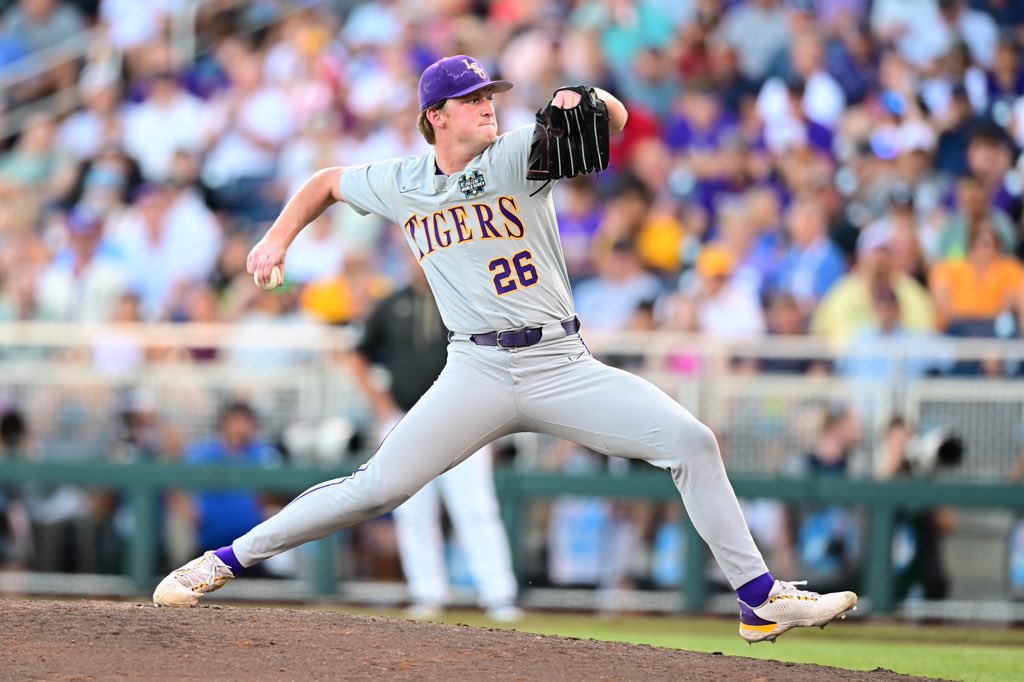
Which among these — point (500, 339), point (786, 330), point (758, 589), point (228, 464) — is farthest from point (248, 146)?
point (758, 589)

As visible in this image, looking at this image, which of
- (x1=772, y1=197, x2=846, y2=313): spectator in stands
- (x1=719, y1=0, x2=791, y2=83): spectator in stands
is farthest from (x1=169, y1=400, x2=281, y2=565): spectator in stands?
(x1=719, y1=0, x2=791, y2=83): spectator in stands

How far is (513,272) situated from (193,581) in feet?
5.57

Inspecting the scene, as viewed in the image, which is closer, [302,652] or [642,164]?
[302,652]

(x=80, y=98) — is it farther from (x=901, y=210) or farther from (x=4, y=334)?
(x=901, y=210)

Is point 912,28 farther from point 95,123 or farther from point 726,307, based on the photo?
point 95,123

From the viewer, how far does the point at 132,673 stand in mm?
5656

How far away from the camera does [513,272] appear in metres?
6.09

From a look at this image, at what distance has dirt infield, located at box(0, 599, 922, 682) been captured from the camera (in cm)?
571

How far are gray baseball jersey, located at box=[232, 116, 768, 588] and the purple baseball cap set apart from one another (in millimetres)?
247

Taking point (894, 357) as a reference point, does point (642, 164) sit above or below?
above

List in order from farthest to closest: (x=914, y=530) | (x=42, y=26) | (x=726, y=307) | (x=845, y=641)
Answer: (x=42, y=26) → (x=726, y=307) → (x=914, y=530) → (x=845, y=641)

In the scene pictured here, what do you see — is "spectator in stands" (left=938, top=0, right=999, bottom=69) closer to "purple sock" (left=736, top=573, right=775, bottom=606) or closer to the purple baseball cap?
the purple baseball cap

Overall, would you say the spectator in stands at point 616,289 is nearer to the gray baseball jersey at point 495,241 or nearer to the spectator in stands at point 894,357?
the spectator in stands at point 894,357

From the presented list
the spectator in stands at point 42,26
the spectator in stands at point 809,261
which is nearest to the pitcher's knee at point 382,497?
the spectator in stands at point 809,261
